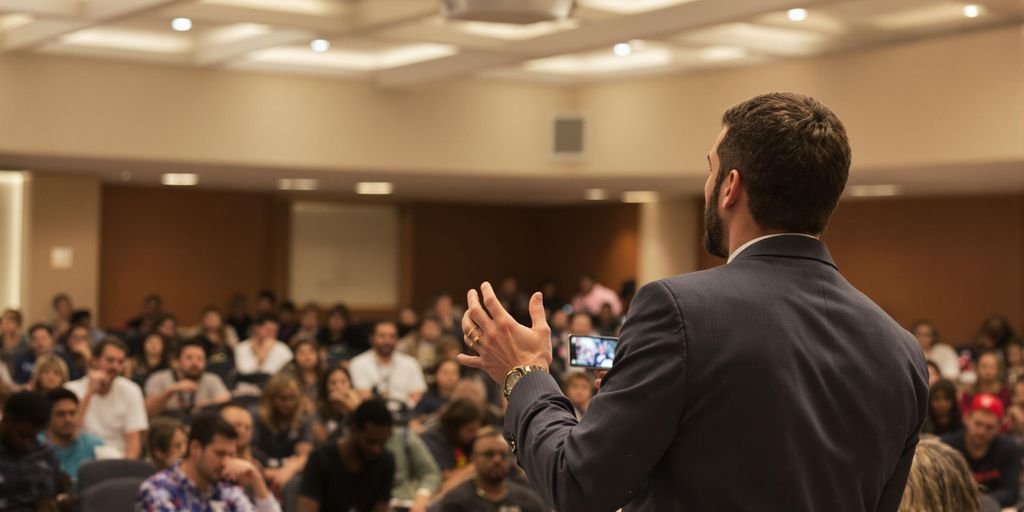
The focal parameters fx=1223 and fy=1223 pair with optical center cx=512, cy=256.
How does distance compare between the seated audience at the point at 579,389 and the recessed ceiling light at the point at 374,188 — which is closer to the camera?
the seated audience at the point at 579,389

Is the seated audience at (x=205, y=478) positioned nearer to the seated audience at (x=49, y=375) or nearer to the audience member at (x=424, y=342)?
the seated audience at (x=49, y=375)

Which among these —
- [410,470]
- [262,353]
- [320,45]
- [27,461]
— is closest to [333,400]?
[410,470]

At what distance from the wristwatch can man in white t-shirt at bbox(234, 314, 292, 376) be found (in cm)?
913

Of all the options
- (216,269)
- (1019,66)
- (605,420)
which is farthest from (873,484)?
(216,269)

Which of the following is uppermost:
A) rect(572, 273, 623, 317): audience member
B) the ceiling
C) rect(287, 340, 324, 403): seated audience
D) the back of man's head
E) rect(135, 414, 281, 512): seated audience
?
Result: the ceiling

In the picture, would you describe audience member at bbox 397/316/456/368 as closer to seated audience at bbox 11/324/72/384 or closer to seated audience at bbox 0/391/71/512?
seated audience at bbox 11/324/72/384

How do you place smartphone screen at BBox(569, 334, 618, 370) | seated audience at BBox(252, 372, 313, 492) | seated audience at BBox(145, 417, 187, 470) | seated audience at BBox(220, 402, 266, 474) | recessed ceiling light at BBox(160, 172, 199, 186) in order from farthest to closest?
recessed ceiling light at BBox(160, 172, 199, 186)
seated audience at BBox(252, 372, 313, 492)
seated audience at BBox(220, 402, 266, 474)
seated audience at BBox(145, 417, 187, 470)
smartphone screen at BBox(569, 334, 618, 370)

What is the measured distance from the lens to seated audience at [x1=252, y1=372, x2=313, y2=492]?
25.0ft

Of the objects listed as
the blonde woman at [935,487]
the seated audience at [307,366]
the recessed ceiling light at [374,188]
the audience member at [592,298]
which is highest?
the recessed ceiling light at [374,188]

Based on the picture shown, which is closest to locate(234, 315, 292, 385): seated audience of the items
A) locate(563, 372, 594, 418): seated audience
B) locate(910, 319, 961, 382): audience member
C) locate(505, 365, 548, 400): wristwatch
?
locate(563, 372, 594, 418): seated audience

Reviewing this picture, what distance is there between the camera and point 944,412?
25.2ft

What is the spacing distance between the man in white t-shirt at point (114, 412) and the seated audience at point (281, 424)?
867 millimetres

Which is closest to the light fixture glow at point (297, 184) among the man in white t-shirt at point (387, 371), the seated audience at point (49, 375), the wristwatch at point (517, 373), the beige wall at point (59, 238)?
the beige wall at point (59, 238)

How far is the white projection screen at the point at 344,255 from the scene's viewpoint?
17984 mm
